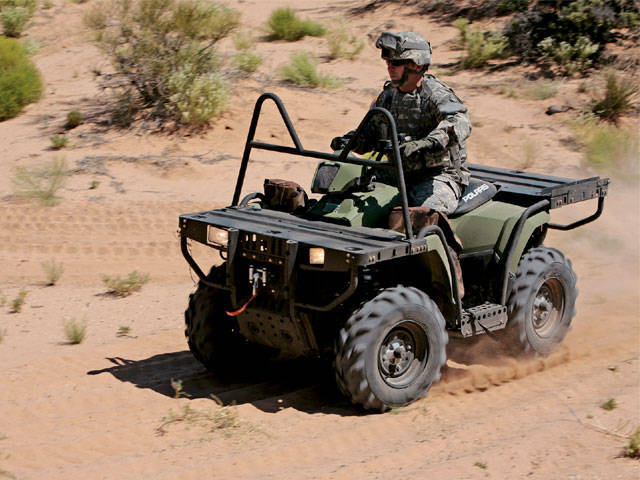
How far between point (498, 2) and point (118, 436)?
17.0 m

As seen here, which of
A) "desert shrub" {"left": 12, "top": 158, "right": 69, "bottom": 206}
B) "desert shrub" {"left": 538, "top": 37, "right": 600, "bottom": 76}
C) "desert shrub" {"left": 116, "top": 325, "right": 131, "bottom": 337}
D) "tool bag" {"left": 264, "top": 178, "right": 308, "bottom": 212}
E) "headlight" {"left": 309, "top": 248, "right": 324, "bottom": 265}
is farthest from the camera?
"desert shrub" {"left": 538, "top": 37, "right": 600, "bottom": 76}

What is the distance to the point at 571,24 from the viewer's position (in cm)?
1783

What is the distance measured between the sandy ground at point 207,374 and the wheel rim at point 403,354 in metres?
0.24

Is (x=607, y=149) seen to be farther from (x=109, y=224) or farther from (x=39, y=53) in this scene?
(x=39, y=53)

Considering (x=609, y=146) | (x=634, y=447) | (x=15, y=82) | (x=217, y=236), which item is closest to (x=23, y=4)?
(x=15, y=82)

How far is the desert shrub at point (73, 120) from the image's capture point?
14898mm

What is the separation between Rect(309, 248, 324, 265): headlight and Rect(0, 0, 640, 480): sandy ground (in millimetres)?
1069

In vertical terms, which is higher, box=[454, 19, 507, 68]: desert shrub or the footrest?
box=[454, 19, 507, 68]: desert shrub

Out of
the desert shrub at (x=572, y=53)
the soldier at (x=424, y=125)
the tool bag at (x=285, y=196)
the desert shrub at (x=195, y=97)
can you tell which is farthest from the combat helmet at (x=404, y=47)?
the desert shrub at (x=572, y=53)

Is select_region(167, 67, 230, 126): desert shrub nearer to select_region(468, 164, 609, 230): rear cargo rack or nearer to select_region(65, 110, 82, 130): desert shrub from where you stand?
select_region(65, 110, 82, 130): desert shrub

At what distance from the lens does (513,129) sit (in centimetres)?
1550

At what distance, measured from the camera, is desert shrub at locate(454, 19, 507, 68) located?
18.3m

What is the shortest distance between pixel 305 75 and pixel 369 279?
10912 mm

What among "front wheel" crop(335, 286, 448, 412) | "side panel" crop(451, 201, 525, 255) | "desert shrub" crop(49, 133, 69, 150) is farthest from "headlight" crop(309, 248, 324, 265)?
"desert shrub" crop(49, 133, 69, 150)
